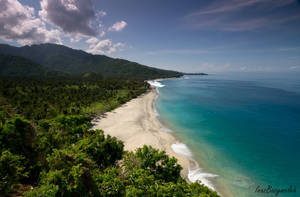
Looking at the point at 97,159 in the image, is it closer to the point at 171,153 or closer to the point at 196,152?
the point at 171,153

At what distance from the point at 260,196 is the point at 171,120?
1139 inches

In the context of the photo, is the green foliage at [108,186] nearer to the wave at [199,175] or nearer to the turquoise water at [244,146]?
the wave at [199,175]

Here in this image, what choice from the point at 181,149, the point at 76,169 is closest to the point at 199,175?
the point at 181,149

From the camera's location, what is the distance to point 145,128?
36.1 m

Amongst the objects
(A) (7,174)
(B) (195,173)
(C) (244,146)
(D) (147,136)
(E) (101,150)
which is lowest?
(C) (244,146)

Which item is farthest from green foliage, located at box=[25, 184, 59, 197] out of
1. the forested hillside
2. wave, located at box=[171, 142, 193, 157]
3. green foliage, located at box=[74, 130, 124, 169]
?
wave, located at box=[171, 142, 193, 157]

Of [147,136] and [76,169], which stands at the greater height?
[76,169]

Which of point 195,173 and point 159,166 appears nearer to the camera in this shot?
point 159,166

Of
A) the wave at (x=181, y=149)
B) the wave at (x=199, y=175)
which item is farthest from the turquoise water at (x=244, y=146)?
the wave at (x=181, y=149)

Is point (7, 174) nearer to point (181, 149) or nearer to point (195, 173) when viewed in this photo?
point (195, 173)

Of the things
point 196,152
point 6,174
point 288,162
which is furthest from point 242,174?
point 6,174

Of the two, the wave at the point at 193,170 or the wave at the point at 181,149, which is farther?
the wave at the point at 181,149

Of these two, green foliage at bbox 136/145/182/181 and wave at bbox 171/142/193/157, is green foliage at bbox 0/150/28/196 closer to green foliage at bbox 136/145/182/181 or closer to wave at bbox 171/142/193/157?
green foliage at bbox 136/145/182/181

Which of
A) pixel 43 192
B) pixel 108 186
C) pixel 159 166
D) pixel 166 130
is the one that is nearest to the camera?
pixel 43 192
